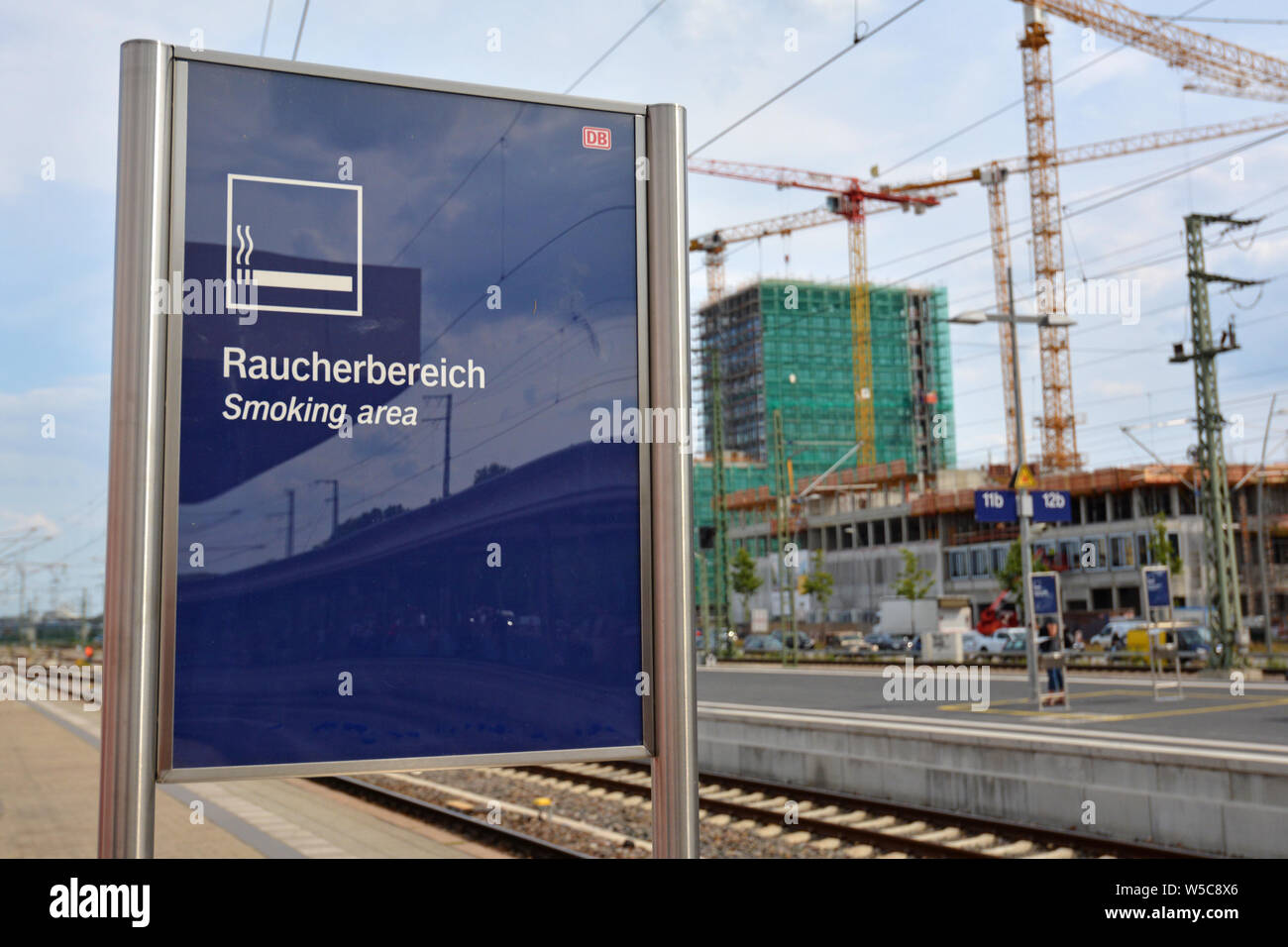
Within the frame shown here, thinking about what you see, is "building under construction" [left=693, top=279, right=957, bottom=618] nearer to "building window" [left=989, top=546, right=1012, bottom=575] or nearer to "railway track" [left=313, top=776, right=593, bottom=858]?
"building window" [left=989, top=546, right=1012, bottom=575]

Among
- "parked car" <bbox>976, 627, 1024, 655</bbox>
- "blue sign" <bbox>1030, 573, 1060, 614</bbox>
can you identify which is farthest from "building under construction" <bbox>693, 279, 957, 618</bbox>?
"blue sign" <bbox>1030, 573, 1060, 614</bbox>

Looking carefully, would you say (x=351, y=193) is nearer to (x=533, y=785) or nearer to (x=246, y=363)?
(x=246, y=363)

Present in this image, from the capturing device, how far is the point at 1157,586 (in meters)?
22.2

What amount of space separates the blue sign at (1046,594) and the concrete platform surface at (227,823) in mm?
13029

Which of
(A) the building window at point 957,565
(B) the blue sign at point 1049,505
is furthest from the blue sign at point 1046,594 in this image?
(A) the building window at point 957,565

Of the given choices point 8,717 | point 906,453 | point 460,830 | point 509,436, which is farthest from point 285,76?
point 906,453

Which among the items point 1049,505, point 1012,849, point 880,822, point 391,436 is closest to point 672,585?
point 391,436

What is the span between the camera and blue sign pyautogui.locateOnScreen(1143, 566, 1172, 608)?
72.2ft

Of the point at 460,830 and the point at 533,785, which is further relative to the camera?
the point at 533,785

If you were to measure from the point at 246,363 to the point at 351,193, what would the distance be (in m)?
0.50

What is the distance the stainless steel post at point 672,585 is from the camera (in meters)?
3.04

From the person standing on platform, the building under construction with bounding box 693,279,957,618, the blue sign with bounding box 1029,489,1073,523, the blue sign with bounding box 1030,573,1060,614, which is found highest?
the building under construction with bounding box 693,279,957,618

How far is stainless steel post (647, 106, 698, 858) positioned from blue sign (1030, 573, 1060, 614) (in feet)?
63.5
